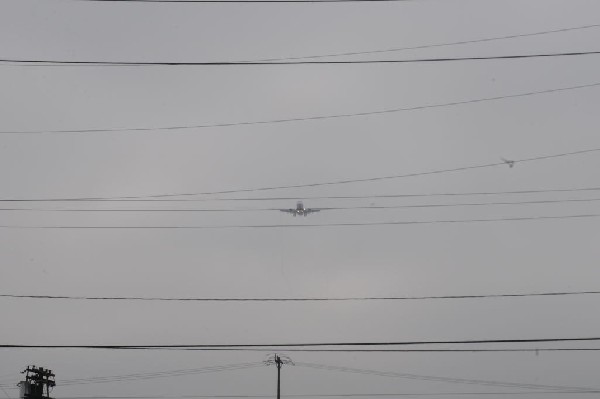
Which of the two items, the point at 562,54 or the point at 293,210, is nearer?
the point at 562,54

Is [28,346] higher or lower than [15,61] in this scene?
lower

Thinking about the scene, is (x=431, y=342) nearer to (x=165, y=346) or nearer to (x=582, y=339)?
(x=582, y=339)

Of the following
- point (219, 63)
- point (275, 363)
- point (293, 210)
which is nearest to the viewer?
point (219, 63)

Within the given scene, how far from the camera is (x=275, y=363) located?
6619 centimetres

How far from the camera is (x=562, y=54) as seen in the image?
19.4m

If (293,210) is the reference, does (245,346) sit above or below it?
below

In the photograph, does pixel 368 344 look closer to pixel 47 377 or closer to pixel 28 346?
pixel 28 346

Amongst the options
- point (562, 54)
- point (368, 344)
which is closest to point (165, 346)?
point (368, 344)

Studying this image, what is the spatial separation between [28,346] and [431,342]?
33.2 feet

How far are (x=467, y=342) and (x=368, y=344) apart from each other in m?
2.52

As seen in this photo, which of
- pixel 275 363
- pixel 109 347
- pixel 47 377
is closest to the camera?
pixel 109 347

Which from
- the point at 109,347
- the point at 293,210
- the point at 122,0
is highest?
the point at 122,0

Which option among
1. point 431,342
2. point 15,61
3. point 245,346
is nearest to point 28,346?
point 245,346

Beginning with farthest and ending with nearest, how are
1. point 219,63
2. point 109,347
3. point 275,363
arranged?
1. point 275,363
2. point 109,347
3. point 219,63
